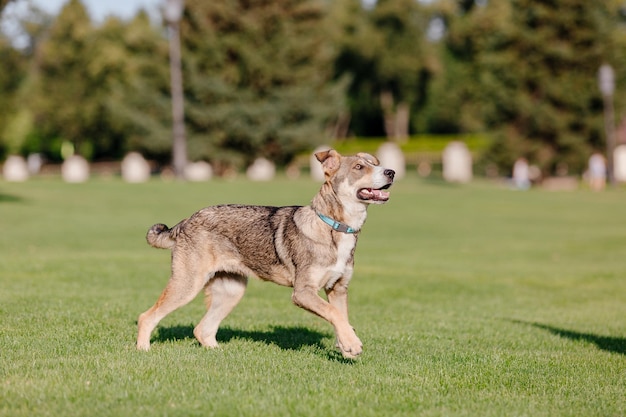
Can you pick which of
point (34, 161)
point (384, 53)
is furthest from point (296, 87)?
point (34, 161)

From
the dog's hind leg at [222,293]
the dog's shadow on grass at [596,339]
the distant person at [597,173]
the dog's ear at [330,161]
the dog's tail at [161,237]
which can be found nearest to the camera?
the dog's ear at [330,161]

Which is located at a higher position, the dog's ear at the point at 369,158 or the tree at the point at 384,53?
the tree at the point at 384,53

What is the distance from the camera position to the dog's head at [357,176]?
322 inches

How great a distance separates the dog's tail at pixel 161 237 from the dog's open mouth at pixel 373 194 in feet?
6.28

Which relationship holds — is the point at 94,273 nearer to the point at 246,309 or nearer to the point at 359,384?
the point at 246,309

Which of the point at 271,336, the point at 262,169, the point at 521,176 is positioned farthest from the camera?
the point at 262,169

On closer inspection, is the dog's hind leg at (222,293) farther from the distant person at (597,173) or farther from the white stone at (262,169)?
the white stone at (262,169)

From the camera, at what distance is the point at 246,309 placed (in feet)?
42.3

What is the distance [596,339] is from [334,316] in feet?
15.6

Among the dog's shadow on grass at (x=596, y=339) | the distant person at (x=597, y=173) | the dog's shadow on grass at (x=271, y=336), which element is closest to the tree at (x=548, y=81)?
the distant person at (x=597, y=173)

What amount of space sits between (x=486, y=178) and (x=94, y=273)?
5182 centimetres

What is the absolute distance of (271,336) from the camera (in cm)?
996

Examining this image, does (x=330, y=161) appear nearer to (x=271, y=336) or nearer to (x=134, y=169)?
(x=271, y=336)

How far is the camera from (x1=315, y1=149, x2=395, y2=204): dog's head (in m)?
8.17
